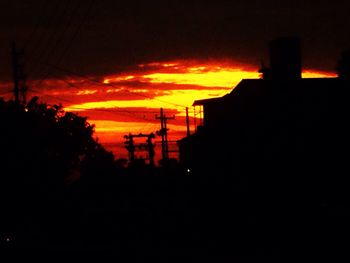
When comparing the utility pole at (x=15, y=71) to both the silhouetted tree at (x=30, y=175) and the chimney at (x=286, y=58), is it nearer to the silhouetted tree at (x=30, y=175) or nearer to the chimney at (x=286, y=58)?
the silhouetted tree at (x=30, y=175)

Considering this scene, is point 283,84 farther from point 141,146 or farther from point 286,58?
point 141,146

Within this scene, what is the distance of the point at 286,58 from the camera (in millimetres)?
40094

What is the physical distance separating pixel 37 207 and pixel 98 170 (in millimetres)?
38100

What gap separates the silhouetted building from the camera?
3428 centimetres

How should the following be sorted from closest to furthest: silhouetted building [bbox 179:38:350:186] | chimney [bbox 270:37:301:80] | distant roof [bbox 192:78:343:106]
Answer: silhouetted building [bbox 179:38:350:186] < distant roof [bbox 192:78:343:106] < chimney [bbox 270:37:301:80]

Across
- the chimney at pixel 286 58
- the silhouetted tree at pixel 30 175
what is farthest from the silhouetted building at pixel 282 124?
the silhouetted tree at pixel 30 175

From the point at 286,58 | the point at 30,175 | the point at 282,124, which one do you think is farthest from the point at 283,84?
the point at 30,175

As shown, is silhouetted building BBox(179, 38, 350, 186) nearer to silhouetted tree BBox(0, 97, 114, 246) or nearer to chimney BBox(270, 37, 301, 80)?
chimney BBox(270, 37, 301, 80)

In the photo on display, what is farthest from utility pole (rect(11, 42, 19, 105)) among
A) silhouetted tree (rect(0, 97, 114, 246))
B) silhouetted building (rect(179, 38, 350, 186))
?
silhouetted building (rect(179, 38, 350, 186))

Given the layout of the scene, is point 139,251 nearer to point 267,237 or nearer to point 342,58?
point 267,237

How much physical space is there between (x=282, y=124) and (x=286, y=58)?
5758mm

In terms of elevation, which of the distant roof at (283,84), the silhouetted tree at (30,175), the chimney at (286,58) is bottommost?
the silhouetted tree at (30,175)

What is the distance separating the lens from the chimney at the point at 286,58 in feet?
131

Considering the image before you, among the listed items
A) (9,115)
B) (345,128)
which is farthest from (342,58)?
(9,115)
